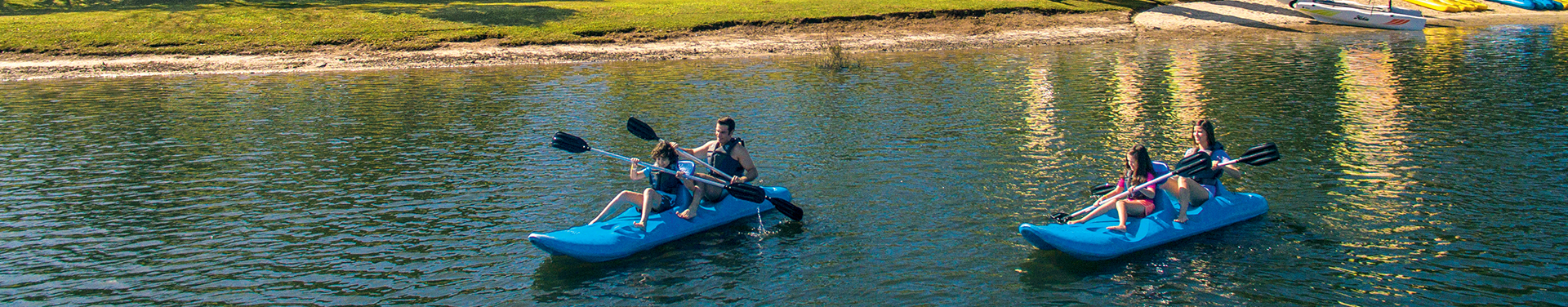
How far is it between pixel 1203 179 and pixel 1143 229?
1.51 meters

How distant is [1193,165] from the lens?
35.0ft

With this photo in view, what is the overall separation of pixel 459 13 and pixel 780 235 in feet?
99.0

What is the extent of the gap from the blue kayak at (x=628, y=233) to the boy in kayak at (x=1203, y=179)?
418 cm

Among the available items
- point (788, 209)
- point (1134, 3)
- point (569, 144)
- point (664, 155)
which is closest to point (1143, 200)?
point (788, 209)

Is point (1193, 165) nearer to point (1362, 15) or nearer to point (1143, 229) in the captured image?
point (1143, 229)

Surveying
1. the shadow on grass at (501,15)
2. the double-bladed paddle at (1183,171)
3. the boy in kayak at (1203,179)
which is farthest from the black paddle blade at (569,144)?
the shadow on grass at (501,15)

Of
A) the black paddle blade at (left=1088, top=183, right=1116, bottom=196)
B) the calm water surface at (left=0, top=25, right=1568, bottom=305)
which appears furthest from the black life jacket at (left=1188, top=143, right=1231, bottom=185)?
the black paddle blade at (left=1088, top=183, right=1116, bottom=196)

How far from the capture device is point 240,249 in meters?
11.3

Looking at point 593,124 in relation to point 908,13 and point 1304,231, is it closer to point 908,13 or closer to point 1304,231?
point 1304,231

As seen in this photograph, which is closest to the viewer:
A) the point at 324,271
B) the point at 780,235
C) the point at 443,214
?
the point at 324,271

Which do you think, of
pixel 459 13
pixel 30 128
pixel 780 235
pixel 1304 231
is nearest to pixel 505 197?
pixel 780 235

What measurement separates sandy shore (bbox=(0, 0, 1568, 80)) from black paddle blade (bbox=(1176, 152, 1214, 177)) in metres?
23.6

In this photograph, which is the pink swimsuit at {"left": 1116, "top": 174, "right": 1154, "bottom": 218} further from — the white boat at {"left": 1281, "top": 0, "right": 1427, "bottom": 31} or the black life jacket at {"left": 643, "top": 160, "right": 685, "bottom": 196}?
the white boat at {"left": 1281, "top": 0, "right": 1427, "bottom": 31}

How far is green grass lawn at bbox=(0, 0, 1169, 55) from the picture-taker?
3362 cm
